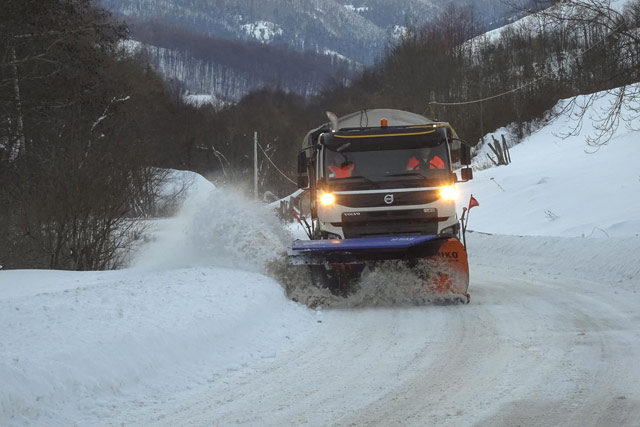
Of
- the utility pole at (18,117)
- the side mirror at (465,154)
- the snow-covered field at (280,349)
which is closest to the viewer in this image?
the snow-covered field at (280,349)

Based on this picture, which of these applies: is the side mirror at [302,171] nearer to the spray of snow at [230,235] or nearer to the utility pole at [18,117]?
the spray of snow at [230,235]

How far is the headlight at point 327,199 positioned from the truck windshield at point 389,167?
0.19 metres

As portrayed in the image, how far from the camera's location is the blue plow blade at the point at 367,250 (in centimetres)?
966

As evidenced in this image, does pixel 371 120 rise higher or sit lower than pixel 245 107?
lower

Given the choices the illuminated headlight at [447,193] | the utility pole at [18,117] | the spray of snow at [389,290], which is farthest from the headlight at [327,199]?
the utility pole at [18,117]

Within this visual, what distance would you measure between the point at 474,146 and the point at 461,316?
4649cm

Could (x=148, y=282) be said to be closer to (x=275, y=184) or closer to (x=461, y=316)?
(x=461, y=316)

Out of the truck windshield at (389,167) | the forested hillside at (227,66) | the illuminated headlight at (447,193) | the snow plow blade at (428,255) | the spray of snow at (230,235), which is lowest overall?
the snow plow blade at (428,255)

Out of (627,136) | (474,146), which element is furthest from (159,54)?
(627,136)

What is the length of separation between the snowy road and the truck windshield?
7.62 ft

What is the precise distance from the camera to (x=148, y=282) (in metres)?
9.78

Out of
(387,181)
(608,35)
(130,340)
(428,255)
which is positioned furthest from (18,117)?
(608,35)

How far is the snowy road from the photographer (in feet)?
15.8

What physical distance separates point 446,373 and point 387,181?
544cm
